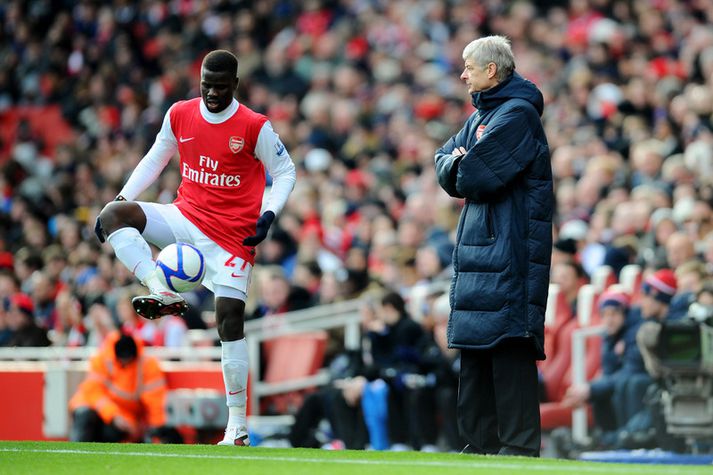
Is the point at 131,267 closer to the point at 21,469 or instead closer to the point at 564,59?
the point at 21,469

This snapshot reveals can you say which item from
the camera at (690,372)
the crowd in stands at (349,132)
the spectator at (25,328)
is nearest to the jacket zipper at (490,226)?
the camera at (690,372)

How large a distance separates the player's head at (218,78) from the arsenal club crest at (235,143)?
20cm

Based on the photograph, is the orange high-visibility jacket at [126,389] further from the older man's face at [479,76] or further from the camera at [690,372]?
the older man's face at [479,76]

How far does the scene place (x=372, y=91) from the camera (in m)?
21.4

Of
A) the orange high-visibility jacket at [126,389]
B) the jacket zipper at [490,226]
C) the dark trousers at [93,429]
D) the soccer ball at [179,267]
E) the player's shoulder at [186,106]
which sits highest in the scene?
the player's shoulder at [186,106]

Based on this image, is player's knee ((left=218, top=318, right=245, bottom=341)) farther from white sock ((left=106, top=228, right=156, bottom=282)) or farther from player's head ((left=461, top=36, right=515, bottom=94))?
player's head ((left=461, top=36, right=515, bottom=94))

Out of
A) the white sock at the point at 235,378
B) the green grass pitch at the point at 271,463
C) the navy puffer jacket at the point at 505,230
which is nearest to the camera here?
the green grass pitch at the point at 271,463

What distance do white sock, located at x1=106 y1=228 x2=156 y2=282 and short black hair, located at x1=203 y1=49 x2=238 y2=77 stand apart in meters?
1.04

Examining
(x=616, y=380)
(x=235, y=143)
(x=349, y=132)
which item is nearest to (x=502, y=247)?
(x=235, y=143)

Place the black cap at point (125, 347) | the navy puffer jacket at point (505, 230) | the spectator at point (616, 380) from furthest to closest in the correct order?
the black cap at point (125, 347), the spectator at point (616, 380), the navy puffer jacket at point (505, 230)

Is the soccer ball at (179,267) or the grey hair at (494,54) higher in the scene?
the grey hair at (494,54)

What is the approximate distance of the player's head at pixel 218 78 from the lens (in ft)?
28.7

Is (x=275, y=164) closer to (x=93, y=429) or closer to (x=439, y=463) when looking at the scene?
(x=439, y=463)

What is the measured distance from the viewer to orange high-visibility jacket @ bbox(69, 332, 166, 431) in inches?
532
